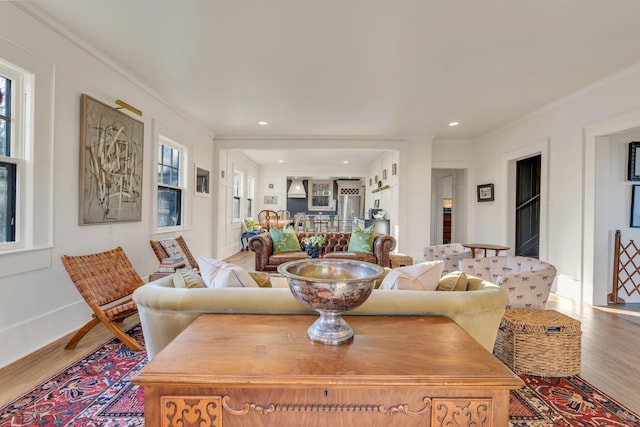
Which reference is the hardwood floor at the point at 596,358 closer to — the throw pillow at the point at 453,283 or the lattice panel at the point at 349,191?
the throw pillow at the point at 453,283

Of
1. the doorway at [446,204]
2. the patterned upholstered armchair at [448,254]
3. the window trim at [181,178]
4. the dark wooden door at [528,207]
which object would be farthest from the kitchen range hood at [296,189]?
the dark wooden door at [528,207]

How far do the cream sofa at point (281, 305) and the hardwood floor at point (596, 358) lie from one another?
45.0 inches

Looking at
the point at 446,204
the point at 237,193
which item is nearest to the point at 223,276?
the point at 237,193

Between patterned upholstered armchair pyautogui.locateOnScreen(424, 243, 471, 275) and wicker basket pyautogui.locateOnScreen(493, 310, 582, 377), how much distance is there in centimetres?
257

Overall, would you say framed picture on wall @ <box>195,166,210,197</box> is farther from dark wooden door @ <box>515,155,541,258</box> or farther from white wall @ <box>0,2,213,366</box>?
dark wooden door @ <box>515,155,541,258</box>

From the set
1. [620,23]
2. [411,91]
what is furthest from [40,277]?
[620,23]

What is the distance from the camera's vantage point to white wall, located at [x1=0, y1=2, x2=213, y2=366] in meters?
2.16

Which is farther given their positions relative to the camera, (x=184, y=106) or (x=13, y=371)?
(x=184, y=106)

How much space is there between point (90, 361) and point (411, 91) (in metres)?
4.10

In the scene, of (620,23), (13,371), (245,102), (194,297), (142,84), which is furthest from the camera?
(245,102)

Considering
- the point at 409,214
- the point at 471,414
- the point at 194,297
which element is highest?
the point at 409,214

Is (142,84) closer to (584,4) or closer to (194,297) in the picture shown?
(194,297)

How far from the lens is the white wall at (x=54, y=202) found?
→ 7.10 ft

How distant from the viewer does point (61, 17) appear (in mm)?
2338
